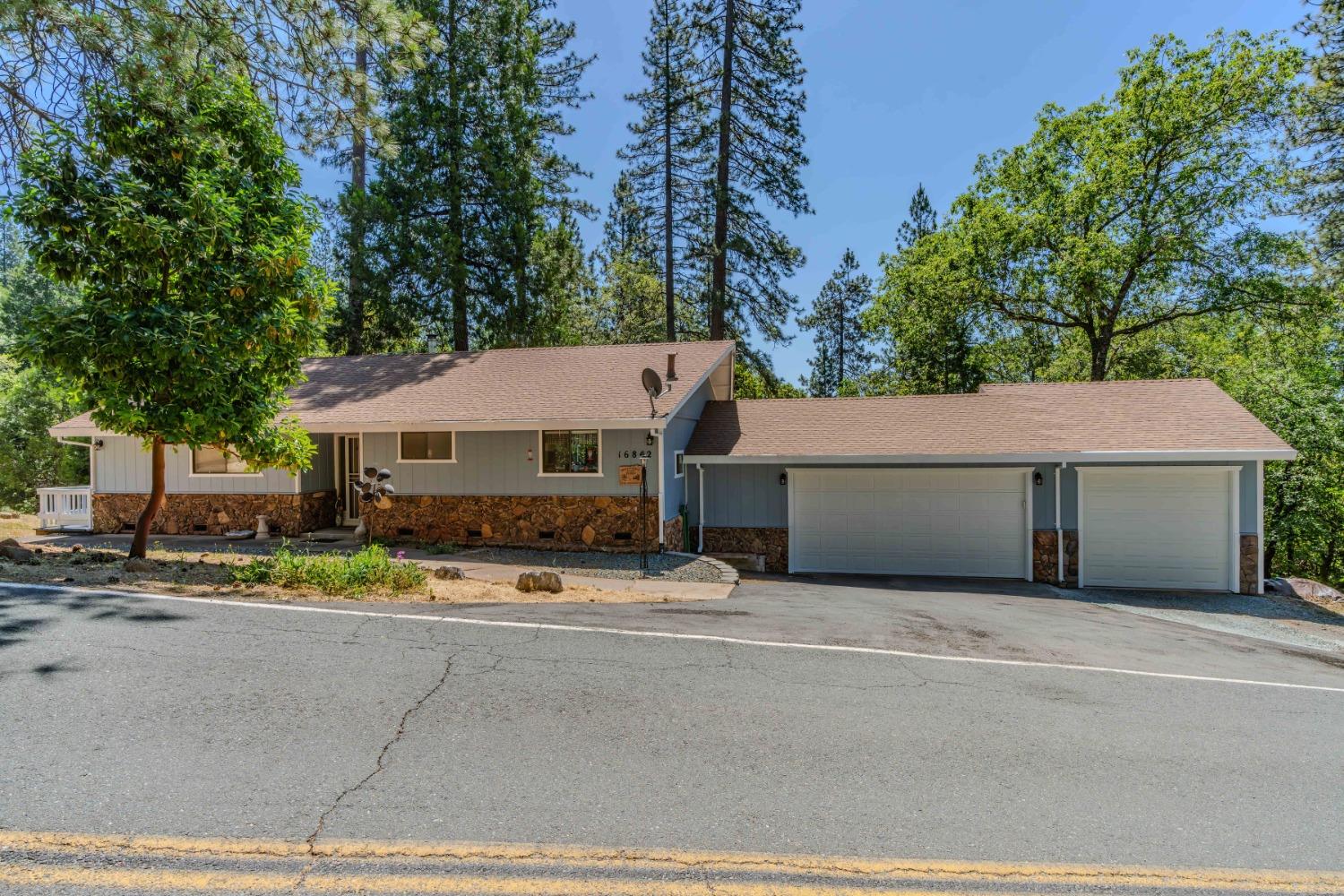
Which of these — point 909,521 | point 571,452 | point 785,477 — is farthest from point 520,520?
point 909,521

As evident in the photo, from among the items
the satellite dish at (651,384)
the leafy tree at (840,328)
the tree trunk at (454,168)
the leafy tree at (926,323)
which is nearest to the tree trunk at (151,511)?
the satellite dish at (651,384)

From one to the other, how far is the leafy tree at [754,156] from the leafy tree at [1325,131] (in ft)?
41.3

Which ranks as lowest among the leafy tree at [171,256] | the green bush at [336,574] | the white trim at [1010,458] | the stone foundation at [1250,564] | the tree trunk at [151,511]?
the stone foundation at [1250,564]

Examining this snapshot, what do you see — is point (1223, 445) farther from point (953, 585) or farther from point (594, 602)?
point (594, 602)

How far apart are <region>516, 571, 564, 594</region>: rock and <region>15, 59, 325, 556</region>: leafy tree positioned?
13.6 ft

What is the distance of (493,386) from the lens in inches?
572

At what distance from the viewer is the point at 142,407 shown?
8680mm

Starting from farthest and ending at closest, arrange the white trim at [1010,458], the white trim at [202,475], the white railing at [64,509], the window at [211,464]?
1. the white railing at [64,509]
2. the window at [211,464]
3. the white trim at [202,475]
4. the white trim at [1010,458]

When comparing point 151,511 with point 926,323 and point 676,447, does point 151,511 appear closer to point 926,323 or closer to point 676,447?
point 676,447

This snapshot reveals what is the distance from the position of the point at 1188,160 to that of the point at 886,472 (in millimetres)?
14837

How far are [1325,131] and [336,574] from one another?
22327mm

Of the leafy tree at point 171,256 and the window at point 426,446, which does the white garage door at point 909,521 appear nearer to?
the window at point 426,446

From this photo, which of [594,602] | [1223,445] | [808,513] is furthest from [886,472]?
[594,602]

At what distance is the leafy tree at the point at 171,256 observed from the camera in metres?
7.91
